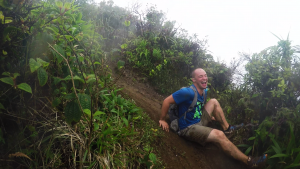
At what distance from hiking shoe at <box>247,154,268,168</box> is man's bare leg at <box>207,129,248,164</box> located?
10cm

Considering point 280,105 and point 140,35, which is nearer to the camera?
point 280,105

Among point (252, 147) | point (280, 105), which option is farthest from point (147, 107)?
point (280, 105)

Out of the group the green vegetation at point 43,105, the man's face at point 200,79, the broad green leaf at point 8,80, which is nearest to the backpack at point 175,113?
the man's face at point 200,79

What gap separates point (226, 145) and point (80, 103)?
244 cm

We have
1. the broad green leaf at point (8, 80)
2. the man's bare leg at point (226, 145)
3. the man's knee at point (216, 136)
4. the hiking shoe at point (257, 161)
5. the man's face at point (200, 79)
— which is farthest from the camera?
the man's face at point (200, 79)

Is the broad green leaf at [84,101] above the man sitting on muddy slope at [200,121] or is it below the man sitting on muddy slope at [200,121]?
above

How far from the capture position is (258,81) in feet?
10.6

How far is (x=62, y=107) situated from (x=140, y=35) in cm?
526

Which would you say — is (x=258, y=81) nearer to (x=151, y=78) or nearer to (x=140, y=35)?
(x=151, y=78)

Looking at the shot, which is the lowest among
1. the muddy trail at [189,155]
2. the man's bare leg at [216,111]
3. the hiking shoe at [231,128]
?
the muddy trail at [189,155]

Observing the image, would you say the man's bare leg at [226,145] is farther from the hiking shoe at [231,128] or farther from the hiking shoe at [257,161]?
the hiking shoe at [231,128]

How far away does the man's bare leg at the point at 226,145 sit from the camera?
3199 millimetres

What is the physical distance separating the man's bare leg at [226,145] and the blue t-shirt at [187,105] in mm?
422

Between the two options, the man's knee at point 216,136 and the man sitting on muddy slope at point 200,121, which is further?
the man's knee at point 216,136
